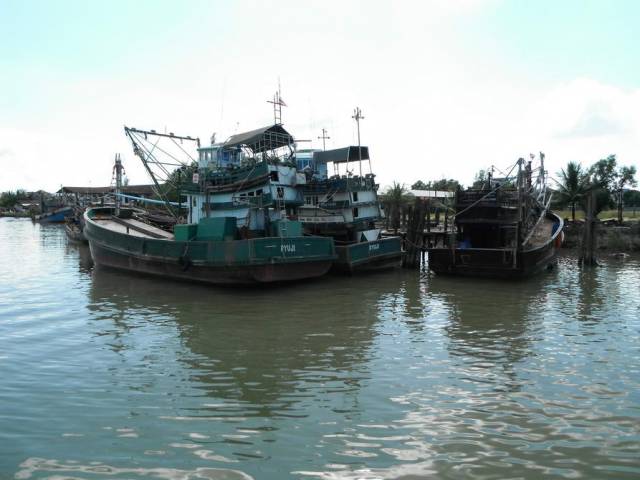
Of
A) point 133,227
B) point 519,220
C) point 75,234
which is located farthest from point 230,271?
point 75,234

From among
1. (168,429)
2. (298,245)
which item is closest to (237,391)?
(168,429)

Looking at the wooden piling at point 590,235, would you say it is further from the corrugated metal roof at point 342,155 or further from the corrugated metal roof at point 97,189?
the corrugated metal roof at point 97,189

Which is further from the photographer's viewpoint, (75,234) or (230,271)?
(75,234)

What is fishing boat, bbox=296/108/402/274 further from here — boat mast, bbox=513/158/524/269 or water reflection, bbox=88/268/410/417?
boat mast, bbox=513/158/524/269

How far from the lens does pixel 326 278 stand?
1900cm

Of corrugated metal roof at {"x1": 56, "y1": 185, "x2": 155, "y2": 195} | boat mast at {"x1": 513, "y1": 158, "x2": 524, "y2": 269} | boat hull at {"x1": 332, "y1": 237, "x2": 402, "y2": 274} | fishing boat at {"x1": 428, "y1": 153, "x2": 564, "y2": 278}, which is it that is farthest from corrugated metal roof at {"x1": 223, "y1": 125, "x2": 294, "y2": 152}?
corrugated metal roof at {"x1": 56, "y1": 185, "x2": 155, "y2": 195}

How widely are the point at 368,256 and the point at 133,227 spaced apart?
445 inches

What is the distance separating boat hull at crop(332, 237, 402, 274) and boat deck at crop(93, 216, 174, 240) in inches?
315

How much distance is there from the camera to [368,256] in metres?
19.8

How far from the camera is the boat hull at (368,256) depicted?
19078 mm

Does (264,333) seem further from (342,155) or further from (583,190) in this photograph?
(583,190)

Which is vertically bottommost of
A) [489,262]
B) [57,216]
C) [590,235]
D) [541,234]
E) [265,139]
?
[489,262]

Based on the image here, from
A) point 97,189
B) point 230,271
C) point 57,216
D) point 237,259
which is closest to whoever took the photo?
point 237,259

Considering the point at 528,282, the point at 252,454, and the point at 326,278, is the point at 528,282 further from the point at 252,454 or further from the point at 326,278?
the point at 252,454
